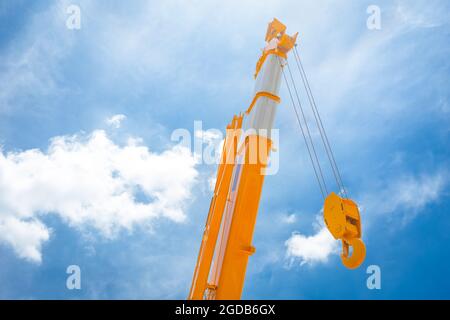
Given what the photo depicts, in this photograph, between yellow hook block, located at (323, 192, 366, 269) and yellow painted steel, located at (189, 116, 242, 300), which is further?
yellow painted steel, located at (189, 116, 242, 300)

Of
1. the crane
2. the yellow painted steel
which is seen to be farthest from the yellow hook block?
the yellow painted steel

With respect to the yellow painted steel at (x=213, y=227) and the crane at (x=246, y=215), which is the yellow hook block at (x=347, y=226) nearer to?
the crane at (x=246, y=215)

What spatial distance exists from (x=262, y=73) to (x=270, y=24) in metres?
2.12

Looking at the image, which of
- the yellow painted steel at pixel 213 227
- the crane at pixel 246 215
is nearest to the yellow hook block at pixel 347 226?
the crane at pixel 246 215

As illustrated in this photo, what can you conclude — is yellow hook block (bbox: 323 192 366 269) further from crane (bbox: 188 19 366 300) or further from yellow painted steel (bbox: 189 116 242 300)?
yellow painted steel (bbox: 189 116 242 300)

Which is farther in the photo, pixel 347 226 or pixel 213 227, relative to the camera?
pixel 213 227

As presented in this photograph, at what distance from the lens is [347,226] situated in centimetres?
515

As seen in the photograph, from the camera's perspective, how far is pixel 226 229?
5320mm

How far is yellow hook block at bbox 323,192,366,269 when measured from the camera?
4.86 metres

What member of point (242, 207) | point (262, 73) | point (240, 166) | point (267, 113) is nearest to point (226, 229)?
point (242, 207)
